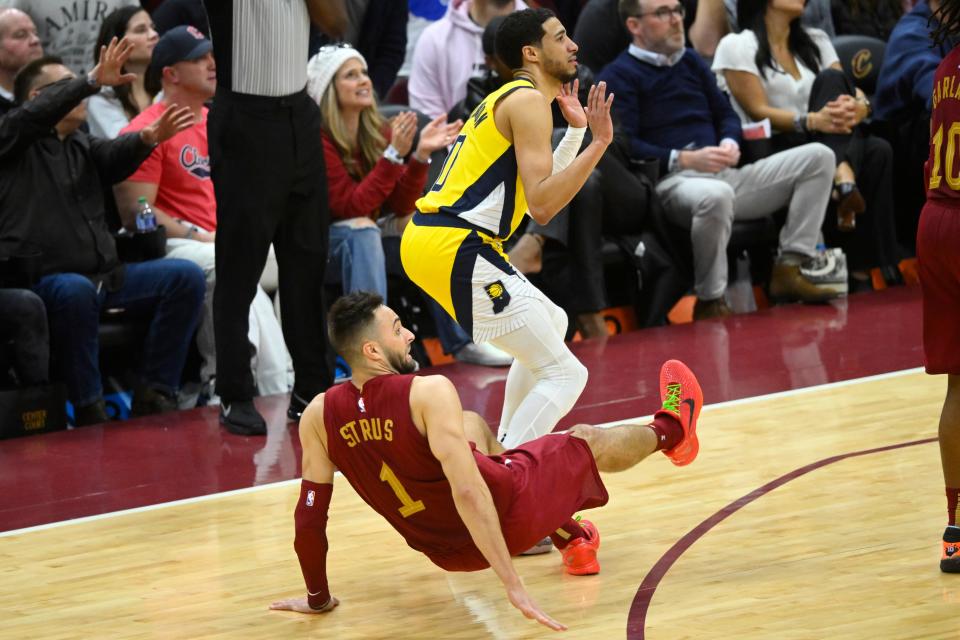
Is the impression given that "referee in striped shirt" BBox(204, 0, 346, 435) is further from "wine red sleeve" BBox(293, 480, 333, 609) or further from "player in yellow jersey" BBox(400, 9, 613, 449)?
"wine red sleeve" BBox(293, 480, 333, 609)

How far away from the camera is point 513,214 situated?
500 centimetres

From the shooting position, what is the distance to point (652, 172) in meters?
8.66

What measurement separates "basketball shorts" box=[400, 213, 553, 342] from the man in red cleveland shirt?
8.58ft

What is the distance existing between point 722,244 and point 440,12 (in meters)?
2.97

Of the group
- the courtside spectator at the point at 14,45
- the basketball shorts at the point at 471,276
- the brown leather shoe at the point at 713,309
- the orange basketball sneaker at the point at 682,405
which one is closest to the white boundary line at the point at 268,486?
the orange basketball sneaker at the point at 682,405

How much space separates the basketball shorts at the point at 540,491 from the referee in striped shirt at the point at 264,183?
2.41 meters

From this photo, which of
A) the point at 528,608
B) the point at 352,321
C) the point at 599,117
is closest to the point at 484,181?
the point at 599,117

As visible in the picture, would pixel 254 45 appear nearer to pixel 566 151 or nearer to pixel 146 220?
pixel 146 220

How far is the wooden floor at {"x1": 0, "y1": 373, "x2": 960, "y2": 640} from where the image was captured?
161 inches

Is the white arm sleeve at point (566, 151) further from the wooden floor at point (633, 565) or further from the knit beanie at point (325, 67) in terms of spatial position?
the knit beanie at point (325, 67)

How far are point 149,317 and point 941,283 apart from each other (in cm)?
421

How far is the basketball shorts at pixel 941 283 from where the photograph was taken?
14.3 ft

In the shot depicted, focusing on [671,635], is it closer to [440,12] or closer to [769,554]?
[769,554]

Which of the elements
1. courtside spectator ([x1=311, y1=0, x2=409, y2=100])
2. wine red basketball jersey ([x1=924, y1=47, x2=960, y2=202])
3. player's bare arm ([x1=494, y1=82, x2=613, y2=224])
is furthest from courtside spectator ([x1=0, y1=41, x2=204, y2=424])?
wine red basketball jersey ([x1=924, y1=47, x2=960, y2=202])
